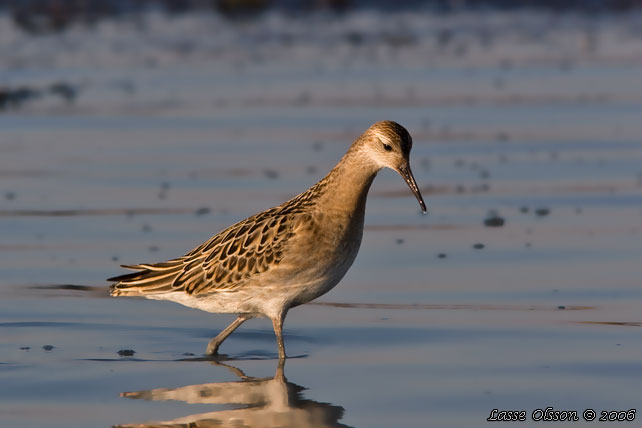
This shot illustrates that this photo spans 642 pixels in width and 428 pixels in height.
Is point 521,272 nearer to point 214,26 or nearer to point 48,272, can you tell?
point 48,272

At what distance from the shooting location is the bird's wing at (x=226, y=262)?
9258mm

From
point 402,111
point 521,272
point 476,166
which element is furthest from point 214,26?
point 521,272

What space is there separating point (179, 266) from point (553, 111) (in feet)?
39.3

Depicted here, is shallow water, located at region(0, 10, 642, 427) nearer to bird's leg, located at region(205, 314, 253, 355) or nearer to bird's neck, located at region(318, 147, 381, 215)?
bird's leg, located at region(205, 314, 253, 355)

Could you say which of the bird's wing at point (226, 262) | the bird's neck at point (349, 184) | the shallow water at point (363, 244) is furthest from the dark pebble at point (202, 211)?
the bird's neck at point (349, 184)

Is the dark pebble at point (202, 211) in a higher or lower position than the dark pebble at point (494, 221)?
higher

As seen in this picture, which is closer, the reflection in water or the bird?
the reflection in water

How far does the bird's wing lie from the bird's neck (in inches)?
10.7

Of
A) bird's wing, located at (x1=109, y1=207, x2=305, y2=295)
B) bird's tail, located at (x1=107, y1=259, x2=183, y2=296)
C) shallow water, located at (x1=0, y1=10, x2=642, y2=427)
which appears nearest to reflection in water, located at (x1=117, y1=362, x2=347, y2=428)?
shallow water, located at (x1=0, y1=10, x2=642, y2=427)

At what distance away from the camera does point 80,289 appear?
11.2m

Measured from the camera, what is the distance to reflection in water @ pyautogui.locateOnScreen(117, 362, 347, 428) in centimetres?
788

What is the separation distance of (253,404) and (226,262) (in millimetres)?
1444

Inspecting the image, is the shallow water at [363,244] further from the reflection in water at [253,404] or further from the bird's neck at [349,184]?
the bird's neck at [349,184]

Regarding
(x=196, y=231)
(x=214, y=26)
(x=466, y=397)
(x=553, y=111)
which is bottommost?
(x=466, y=397)
